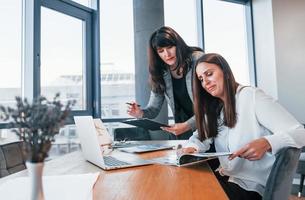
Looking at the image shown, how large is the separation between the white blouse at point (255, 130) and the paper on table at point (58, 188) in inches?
24.2

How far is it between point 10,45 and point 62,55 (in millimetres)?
577

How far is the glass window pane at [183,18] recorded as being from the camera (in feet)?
12.3

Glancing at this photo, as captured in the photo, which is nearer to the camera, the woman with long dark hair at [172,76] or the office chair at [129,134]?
the woman with long dark hair at [172,76]

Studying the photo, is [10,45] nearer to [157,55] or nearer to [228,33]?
[157,55]

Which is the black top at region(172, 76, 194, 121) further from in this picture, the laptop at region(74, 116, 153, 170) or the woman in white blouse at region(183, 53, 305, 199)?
the laptop at region(74, 116, 153, 170)

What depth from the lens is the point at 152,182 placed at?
85cm

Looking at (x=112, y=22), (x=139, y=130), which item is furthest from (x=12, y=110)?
(x=112, y=22)

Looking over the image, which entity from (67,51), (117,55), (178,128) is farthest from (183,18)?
(178,128)

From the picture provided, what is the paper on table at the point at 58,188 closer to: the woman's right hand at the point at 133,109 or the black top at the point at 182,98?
the woman's right hand at the point at 133,109

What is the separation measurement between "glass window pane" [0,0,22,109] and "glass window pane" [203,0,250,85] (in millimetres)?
2508

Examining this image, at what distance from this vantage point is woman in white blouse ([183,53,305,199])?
1.03 m

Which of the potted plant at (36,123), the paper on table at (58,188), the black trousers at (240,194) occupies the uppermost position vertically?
the potted plant at (36,123)

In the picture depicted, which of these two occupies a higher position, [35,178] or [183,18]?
[183,18]

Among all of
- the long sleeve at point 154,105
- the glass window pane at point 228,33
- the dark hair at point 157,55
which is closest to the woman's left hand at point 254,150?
the dark hair at point 157,55
